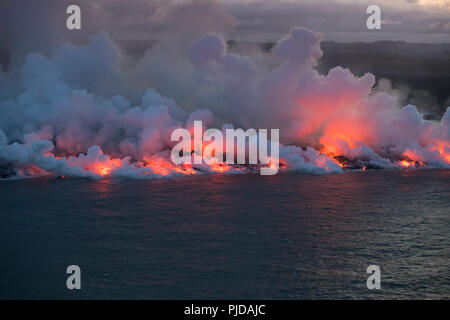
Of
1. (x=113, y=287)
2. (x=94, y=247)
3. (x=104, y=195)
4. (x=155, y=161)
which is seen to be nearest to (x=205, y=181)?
(x=155, y=161)

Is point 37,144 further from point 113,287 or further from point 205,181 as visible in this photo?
point 113,287

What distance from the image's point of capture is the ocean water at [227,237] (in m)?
23.4

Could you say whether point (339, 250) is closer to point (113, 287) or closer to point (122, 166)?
point (113, 287)

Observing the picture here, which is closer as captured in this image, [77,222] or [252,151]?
[77,222]

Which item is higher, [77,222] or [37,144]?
[37,144]

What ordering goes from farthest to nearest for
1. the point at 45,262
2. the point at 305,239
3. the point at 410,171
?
the point at 410,171
the point at 305,239
the point at 45,262

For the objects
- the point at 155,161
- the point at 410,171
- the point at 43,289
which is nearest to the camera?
the point at 43,289

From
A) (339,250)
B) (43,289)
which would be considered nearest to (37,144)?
(43,289)

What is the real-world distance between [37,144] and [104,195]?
5.62 m

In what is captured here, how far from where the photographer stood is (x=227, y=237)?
28.6 meters

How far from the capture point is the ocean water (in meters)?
23.4

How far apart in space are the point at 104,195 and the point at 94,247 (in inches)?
320

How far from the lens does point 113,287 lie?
23.1 metres

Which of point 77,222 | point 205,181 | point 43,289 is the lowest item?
point 43,289
